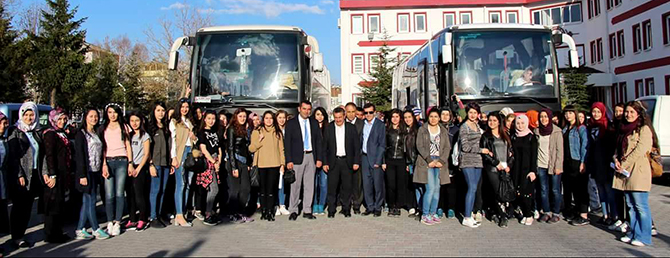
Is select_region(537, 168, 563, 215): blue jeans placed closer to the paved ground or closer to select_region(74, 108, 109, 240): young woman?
the paved ground

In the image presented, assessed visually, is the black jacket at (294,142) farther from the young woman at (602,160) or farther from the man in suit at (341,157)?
the young woman at (602,160)

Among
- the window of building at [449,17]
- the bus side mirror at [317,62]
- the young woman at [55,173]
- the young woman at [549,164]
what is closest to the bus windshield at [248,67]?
the bus side mirror at [317,62]

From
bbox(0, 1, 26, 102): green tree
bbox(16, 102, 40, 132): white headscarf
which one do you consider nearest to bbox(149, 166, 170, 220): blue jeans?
bbox(16, 102, 40, 132): white headscarf

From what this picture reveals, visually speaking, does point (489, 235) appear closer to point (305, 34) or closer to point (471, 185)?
point (471, 185)

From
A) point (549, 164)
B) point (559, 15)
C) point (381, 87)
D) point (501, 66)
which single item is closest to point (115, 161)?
point (549, 164)

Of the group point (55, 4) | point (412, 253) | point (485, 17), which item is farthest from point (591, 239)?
point (55, 4)

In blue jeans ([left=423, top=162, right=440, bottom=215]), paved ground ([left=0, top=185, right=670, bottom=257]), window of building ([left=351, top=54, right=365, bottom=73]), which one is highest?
window of building ([left=351, top=54, right=365, bottom=73])

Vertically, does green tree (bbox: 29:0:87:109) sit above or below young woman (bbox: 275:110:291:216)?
above

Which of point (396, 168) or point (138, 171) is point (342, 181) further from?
point (138, 171)

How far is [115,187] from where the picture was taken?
7637 mm

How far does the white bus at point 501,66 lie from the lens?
11.3 metres

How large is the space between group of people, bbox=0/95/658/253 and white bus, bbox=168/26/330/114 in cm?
175

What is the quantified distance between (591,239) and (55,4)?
41243mm

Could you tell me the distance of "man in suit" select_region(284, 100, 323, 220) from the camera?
876cm
